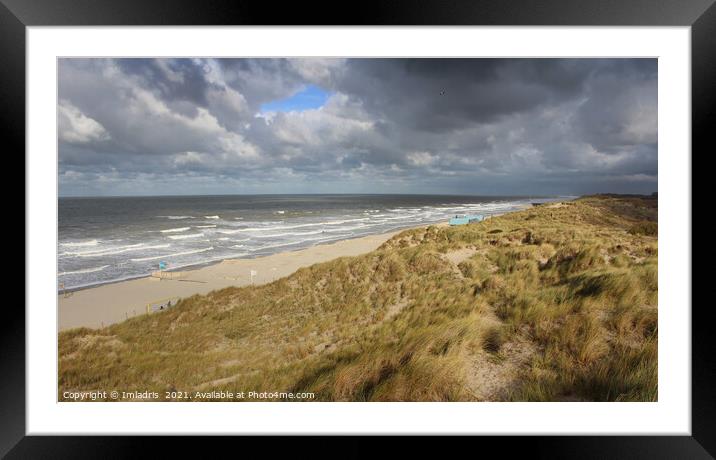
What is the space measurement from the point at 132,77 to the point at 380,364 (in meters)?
3.31

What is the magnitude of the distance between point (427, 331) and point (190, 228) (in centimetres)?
448

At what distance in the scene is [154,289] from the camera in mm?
3111

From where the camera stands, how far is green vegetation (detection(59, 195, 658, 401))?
5.70 ft

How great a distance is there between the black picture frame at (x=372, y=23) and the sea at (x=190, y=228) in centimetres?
95

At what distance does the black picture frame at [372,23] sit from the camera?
4.48 feet

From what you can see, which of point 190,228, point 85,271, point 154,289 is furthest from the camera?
point 190,228

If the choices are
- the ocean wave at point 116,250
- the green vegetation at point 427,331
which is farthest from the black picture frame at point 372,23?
the ocean wave at point 116,250

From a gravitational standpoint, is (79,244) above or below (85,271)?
above

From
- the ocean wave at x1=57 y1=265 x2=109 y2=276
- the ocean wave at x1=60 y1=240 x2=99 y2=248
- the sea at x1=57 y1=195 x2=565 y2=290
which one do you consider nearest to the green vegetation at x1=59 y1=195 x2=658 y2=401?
the ocean wave at x1=57 y1=265 x2=109 y2=276

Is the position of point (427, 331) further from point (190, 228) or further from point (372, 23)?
point (190, 228)

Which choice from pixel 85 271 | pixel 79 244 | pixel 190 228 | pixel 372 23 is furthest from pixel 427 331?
pixel 190 228

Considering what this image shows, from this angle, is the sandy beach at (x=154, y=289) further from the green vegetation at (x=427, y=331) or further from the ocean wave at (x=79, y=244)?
the ocean wave at (x=79, y=244)

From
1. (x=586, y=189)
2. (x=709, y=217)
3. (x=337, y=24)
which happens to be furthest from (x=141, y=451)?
(x=586, y=189)

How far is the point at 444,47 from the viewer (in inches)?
66.9
